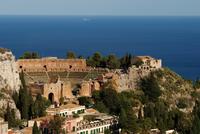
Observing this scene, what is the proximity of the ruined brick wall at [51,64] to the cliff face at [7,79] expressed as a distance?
8.33m

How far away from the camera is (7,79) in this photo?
197 feet

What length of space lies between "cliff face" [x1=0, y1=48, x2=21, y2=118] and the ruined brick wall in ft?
27.3

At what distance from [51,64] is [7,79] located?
41.4 feet

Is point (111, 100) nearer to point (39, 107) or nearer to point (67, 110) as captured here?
point (67, 110)

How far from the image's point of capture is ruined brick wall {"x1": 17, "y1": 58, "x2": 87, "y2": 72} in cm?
7088

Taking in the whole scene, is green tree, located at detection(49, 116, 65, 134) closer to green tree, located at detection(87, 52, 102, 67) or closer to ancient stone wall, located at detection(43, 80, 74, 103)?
ancient stone wall, located at detection(43, 80, 74, 103)

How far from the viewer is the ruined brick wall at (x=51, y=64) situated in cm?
7088

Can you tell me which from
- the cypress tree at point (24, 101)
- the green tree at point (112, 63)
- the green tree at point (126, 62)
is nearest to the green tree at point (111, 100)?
the cypress tree at point (24, 101)

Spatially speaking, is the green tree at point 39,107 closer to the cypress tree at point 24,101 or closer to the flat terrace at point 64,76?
the cypress tree at point 24,101

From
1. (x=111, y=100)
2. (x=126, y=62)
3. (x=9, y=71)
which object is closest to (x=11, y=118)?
(x=9, y=71)

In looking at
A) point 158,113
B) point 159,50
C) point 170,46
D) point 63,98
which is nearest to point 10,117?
point 63,98

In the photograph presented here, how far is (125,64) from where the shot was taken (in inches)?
2948

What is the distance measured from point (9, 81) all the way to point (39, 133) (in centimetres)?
1132

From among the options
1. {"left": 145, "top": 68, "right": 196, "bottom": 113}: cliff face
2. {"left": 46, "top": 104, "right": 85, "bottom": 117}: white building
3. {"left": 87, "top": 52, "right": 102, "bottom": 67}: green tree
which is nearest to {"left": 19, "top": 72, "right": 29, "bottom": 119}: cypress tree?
{"left": 46, "top": 104, "right": 85, "bottom": 117}: white building
